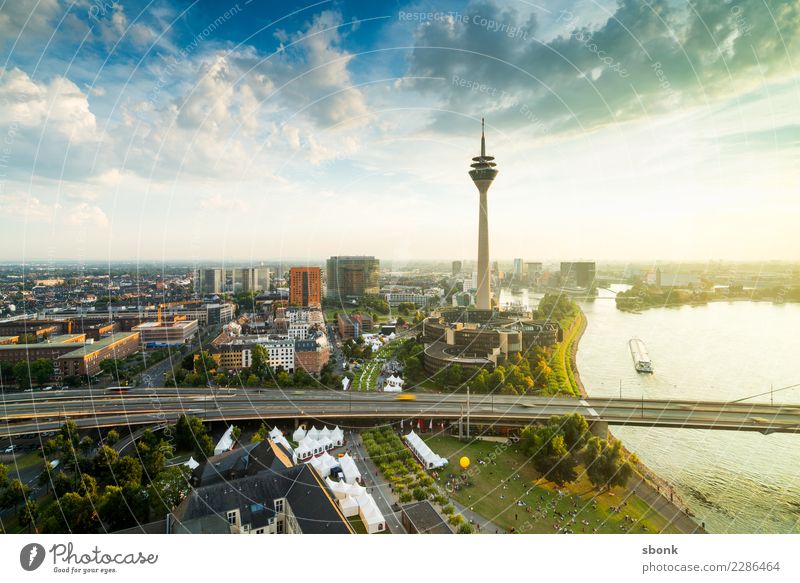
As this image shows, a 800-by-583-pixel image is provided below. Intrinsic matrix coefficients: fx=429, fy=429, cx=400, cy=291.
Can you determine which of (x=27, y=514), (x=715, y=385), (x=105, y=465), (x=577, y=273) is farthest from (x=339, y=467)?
(x=577, y=273)

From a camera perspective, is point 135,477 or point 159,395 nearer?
point 135,477

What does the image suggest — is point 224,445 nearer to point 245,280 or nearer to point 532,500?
point 532,500

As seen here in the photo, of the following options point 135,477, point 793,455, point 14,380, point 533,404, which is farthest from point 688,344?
point 14,380

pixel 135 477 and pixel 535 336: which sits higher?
pixel 535 336

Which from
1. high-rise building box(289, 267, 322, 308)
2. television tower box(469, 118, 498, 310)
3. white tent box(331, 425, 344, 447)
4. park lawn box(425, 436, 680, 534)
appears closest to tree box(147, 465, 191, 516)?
white tent box(331, 425, 344, 447)

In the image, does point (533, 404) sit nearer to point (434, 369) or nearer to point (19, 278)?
point (434, 369)

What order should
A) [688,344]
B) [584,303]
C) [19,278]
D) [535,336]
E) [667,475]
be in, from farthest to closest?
1. [584,303]
2. [19,278]
3. [688,344]
4. [535,336]
5. [667,475]

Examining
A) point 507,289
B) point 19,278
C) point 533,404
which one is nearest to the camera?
point 533,404

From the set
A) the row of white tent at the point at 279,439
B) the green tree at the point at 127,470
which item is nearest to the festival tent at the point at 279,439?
the row of white tent at the point at 279,439
